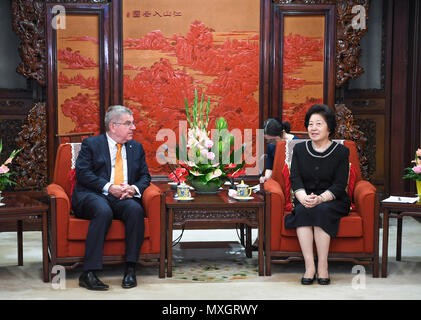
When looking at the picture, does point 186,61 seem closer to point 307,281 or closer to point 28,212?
point 28,212

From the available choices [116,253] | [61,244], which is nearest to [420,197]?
[116,253]

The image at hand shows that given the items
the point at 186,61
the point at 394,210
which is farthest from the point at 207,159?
the point at 186,61

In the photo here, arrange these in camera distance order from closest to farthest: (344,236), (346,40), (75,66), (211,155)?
(344,236), (211,155), (75,66), (346,40)

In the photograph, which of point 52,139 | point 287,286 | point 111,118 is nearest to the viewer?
point 287,286

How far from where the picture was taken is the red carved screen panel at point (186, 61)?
5.82m

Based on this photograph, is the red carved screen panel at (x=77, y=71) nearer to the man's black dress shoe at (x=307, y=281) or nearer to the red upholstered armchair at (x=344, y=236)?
the red upholstered armchair at (x=344, y=236)

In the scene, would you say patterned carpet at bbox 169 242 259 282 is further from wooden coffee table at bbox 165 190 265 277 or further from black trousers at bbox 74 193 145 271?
black trousers at bbox 74 193 145 271

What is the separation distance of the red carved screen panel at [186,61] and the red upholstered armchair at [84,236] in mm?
2095

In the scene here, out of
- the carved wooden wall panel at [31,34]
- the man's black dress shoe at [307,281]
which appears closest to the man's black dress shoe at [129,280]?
the man's black dress shoe at [307,281]

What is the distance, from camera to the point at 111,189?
3.86 meters

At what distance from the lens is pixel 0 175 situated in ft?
12.7

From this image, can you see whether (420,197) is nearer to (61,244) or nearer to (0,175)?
(61,244)

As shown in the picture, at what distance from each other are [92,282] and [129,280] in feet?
0.74

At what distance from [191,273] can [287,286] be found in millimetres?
679
